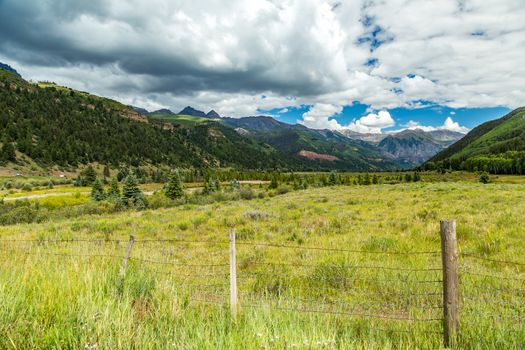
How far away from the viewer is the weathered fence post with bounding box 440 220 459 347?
4363mm

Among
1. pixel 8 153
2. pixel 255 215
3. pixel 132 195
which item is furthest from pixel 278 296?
pixel 8 153

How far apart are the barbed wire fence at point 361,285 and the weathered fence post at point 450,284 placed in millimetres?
13

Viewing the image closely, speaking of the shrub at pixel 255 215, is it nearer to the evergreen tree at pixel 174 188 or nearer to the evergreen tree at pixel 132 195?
the evergreen tree at pixel 132 195

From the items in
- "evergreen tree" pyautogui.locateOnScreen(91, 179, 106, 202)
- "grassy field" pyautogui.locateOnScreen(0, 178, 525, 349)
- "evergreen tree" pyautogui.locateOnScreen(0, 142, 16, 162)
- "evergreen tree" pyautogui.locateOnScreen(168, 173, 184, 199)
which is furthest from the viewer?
"evergreen tree" pyautogui.locateOnScreen(0, 142, 16, 162)

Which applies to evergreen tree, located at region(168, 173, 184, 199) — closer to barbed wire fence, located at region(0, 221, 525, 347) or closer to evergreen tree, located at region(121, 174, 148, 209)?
evergreen tree, located at region(121, 174, 148, 209)

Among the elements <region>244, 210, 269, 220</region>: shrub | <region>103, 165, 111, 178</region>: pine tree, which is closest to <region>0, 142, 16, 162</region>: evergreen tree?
<region>103, 165, 111, 178</region>: pine tree

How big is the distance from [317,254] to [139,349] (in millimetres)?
7351

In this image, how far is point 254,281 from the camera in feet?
26.7

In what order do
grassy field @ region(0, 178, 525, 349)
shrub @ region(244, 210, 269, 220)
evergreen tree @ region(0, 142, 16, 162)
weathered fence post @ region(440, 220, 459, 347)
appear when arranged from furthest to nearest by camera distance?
evergreen tree @ region(0, 142, 16, 162) → shrub @ region(244, 210, 269, 220) → weathered fence post @ region(440, 220, 459, 347) → grassy field @ region(0, 178, 525, 349)

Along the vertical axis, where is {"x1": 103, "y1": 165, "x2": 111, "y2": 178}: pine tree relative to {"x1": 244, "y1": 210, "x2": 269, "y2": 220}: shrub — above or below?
above

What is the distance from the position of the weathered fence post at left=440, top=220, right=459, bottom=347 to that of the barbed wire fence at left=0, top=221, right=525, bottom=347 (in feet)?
0.04

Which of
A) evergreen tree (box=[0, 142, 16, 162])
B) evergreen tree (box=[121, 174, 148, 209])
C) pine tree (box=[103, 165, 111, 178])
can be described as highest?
evergreen tree (box=[0, 142, 16, 162])

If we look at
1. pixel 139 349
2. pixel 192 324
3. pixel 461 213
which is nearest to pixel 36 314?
pixel 139 349

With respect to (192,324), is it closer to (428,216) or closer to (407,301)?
(407,301)
